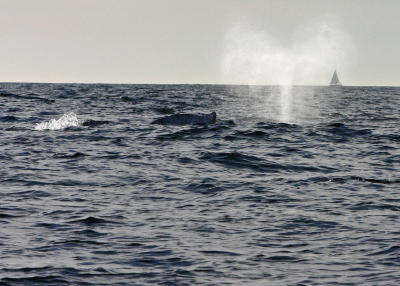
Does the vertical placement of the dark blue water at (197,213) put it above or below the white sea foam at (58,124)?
below

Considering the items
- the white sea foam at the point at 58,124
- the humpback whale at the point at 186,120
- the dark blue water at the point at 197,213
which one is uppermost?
the humpback whale at the point at 186,120

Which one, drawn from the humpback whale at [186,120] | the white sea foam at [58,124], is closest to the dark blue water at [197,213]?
the white sea foam at [58,124]

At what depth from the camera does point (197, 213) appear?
14.0 metres

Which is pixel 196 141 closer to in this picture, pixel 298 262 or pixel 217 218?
pixel 217 218

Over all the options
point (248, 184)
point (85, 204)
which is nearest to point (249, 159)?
point (248, 184)

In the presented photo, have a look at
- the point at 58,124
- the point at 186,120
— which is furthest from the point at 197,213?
the point at 186,120

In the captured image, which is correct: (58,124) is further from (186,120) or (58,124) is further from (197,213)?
(197,213)

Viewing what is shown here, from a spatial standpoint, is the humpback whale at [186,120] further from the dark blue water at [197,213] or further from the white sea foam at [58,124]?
the dark blue water at [197,213]

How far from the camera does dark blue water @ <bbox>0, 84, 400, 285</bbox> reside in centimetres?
1002

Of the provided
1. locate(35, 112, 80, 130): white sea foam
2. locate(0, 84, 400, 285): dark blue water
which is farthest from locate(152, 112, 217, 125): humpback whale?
locate(0, 84, 400, 285): dark blue water

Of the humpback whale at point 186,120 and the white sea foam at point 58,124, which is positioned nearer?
the white sea foam at point 58,124

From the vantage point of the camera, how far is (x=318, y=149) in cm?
2670

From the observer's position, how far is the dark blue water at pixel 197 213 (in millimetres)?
10023

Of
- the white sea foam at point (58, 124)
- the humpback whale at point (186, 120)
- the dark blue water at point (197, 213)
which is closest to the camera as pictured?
the dark blue water at point (197, 213)
